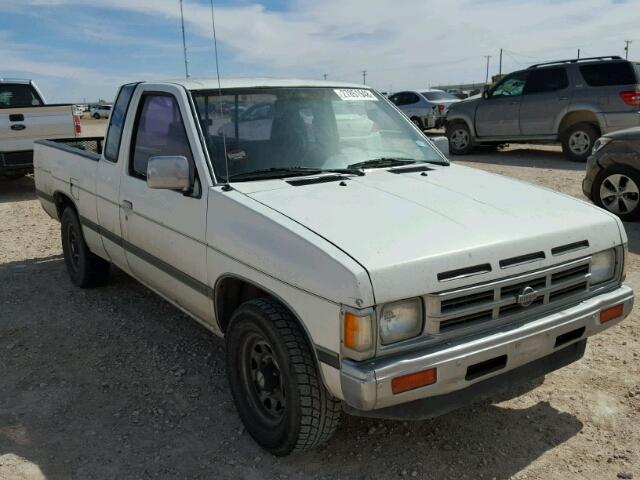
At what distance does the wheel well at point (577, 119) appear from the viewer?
12.4m

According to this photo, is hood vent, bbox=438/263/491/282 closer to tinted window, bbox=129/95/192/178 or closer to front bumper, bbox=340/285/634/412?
front bumper, bbox=340/285/634/412

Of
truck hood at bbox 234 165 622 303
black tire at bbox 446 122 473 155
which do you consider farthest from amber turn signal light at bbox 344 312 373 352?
black tire at bbox 446 122 473 155

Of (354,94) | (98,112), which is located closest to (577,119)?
(354,94)

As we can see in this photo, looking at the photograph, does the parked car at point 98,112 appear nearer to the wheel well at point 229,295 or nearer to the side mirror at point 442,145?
the side mirror at point 442,145

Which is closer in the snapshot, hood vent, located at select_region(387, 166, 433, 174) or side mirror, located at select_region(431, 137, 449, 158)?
hood vent, located at select_region(387, 166, 433, 174)

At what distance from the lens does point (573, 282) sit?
2.96m

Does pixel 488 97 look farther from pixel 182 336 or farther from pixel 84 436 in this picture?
pixel 84 436

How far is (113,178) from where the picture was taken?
4406 mm

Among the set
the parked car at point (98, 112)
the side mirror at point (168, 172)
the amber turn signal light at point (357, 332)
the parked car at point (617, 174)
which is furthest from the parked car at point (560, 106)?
the parked car at point (98, 112)

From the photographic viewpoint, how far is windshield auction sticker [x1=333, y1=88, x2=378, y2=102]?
13.9ft

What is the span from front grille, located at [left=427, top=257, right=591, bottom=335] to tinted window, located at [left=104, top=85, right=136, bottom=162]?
113 inches

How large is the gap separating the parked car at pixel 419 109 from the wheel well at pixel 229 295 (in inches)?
679

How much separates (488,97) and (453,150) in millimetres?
1693

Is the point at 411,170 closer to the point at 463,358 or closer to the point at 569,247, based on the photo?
the point at 569,247
